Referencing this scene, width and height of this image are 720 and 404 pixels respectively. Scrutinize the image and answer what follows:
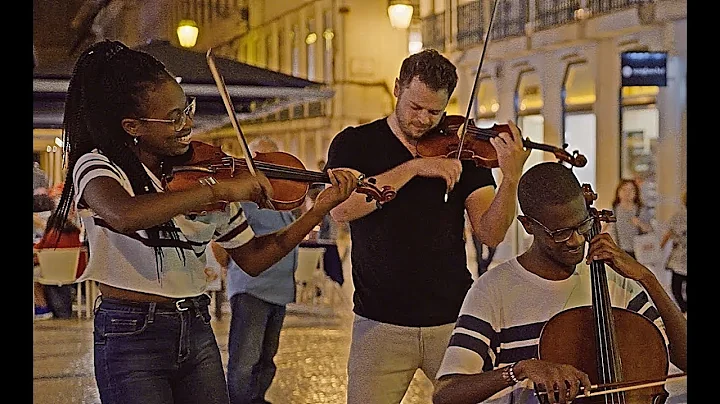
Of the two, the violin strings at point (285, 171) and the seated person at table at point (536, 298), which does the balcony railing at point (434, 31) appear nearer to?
the seated person at table at point (536, 298)

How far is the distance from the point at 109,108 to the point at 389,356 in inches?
40.1

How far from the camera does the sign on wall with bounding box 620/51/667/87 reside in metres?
3.35

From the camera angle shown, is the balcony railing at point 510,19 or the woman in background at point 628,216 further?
the woman in background at point 628,216

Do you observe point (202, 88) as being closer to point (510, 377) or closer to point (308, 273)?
point (308, 273)

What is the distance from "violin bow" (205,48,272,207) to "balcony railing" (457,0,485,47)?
70 centimetres

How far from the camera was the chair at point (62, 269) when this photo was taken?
2.75 metres

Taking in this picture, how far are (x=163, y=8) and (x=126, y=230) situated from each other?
673 millimetres

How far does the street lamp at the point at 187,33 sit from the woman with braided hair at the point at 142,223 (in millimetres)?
160

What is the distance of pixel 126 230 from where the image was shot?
8.74 ft

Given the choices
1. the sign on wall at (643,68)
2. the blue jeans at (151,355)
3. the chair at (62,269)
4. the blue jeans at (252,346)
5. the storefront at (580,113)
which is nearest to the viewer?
the blue jeans at (151,355)

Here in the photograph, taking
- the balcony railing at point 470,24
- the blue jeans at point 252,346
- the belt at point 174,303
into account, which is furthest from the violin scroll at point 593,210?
the belt at point 174,303
